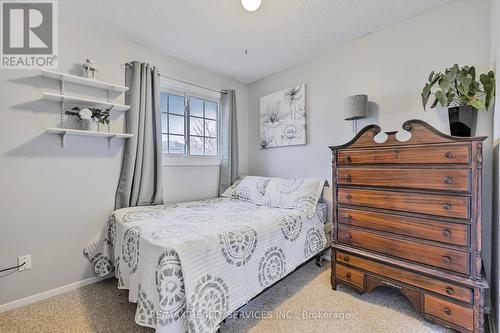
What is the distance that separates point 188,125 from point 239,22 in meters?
1.40

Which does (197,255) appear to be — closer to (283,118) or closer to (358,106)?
(358,106)

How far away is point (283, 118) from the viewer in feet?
9.99

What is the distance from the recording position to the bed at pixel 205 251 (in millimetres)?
1210

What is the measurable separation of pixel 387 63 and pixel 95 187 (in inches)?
121

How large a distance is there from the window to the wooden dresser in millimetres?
1831

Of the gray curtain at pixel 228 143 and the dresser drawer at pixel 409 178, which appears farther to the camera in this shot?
the gray curtain at pixel 228 143

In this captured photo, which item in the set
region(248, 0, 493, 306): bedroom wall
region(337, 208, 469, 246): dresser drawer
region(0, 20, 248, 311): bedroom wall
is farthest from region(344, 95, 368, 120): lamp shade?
region(0, 20, 248, 311): bedroom wall

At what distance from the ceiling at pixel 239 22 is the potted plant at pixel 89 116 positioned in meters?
0.81

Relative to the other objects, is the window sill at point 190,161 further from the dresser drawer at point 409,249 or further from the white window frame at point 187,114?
the dresser drawer at point 409,249

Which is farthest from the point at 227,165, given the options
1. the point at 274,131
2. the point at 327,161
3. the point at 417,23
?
the point at 417,23

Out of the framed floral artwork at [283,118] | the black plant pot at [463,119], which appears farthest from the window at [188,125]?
the black plant pot at [463,119]

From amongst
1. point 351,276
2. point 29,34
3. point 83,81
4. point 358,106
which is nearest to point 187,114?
point 83,81

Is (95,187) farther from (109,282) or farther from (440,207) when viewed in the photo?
(440,207)

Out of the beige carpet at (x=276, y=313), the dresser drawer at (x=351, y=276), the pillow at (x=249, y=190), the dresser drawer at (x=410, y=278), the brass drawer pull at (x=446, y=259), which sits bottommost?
the beige carpet at (x=276, y=313)
